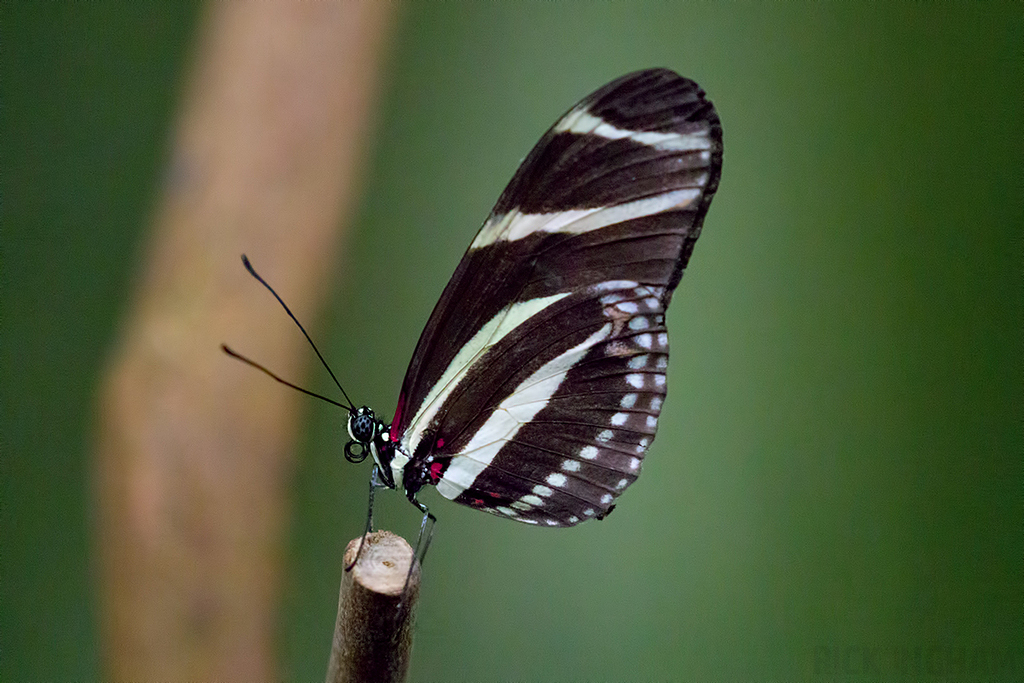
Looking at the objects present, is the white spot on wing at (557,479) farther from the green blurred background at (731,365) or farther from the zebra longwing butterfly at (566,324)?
the green blurred background at (731,365)

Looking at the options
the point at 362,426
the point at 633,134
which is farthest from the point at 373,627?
the point at 633,134

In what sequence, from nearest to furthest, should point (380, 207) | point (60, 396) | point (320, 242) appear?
point (320, 242) → point (60, 396) → point (380, 207)

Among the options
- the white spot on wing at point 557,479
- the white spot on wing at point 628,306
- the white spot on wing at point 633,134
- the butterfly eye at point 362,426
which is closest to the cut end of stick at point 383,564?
the butterfly eye at point 362,426

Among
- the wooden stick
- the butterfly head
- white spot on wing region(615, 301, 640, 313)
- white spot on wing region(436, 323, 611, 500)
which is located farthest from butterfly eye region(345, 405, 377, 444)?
white spot on wing region(615, 301, 640, 313)

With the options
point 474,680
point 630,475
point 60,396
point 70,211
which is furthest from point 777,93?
point 60,396

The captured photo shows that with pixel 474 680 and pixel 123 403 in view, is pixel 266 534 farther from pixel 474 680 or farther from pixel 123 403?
pixel 474 680

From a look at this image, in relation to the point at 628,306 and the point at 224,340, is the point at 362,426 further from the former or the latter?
the point at 224,340
